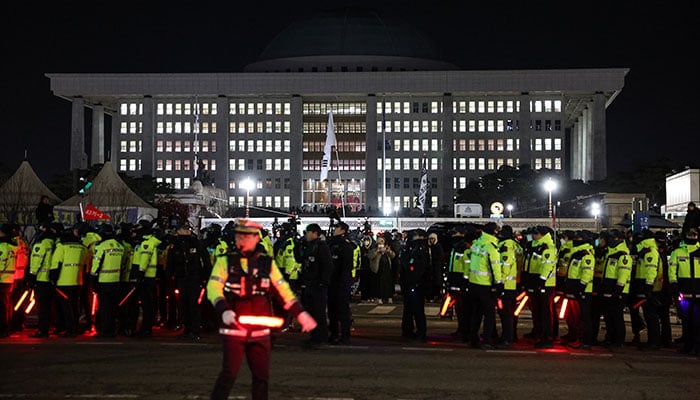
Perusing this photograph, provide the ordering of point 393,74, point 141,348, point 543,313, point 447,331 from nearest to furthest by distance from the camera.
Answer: point 141,348 < point 543,313 < point 447,331 < point 393,74

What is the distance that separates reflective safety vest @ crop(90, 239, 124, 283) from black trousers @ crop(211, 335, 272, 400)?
839 cm

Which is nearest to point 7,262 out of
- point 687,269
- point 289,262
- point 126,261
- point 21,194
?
point 126,261

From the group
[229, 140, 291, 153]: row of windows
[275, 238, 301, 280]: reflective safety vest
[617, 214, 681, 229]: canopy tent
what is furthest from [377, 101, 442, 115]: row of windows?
[275, 238, 301, 280]: reflective safety vest

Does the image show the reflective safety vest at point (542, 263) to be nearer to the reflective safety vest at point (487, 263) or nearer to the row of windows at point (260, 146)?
the reflective safety vest at point (487, 263)

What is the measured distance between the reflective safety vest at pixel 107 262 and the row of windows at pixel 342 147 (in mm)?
134596

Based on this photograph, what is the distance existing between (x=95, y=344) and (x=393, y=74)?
131 m

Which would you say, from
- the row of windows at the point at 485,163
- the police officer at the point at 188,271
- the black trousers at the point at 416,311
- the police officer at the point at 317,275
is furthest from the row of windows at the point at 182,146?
the police officer at the point at 317,275

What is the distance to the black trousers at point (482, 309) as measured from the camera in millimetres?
14844

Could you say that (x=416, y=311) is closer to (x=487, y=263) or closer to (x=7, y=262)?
(x=487, y=263)

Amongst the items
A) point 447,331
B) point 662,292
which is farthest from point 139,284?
point 662,292

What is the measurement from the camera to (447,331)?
59.8 ft

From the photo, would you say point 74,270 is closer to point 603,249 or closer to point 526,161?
point 603,249

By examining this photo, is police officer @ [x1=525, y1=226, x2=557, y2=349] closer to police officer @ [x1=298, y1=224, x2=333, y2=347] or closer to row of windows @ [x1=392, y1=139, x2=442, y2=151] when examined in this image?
police officer @ [x1=298, y1=224, x2=333, y2=347]

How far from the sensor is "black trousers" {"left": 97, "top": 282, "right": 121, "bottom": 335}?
52.9 feet
